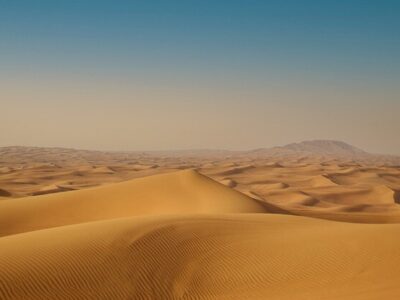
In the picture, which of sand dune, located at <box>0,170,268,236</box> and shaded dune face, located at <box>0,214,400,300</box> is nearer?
shaded dune face, located at <box>0,214,400,300</box>

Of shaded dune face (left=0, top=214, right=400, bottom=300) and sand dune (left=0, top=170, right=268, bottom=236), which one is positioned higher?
shaded dune face (left=0, top=214, right=400, bottom=300)

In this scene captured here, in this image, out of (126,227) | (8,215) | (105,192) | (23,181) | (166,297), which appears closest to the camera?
(166,297)

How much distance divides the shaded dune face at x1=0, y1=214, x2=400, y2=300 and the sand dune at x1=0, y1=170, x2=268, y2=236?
8.24 m

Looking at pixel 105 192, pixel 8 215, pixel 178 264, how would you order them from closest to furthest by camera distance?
pixel 178 264, pixel 8 215, pixel 105 192

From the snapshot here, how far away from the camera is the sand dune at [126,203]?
17.5 metres

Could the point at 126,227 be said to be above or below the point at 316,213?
above

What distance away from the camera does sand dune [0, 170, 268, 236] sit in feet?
57.6

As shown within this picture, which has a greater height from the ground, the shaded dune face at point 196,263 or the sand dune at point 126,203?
the shaded dune face at point 196,263

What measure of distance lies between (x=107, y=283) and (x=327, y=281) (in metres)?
3.60

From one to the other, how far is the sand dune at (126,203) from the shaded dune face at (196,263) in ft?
27.0

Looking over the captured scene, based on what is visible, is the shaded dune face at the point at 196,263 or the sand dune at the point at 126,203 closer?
the shaded dune face at the point at 196,263

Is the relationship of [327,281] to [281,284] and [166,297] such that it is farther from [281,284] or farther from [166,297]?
[166,297]

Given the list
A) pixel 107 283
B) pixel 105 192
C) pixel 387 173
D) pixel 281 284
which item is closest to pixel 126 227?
pixel 107 283

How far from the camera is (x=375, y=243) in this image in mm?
8875
